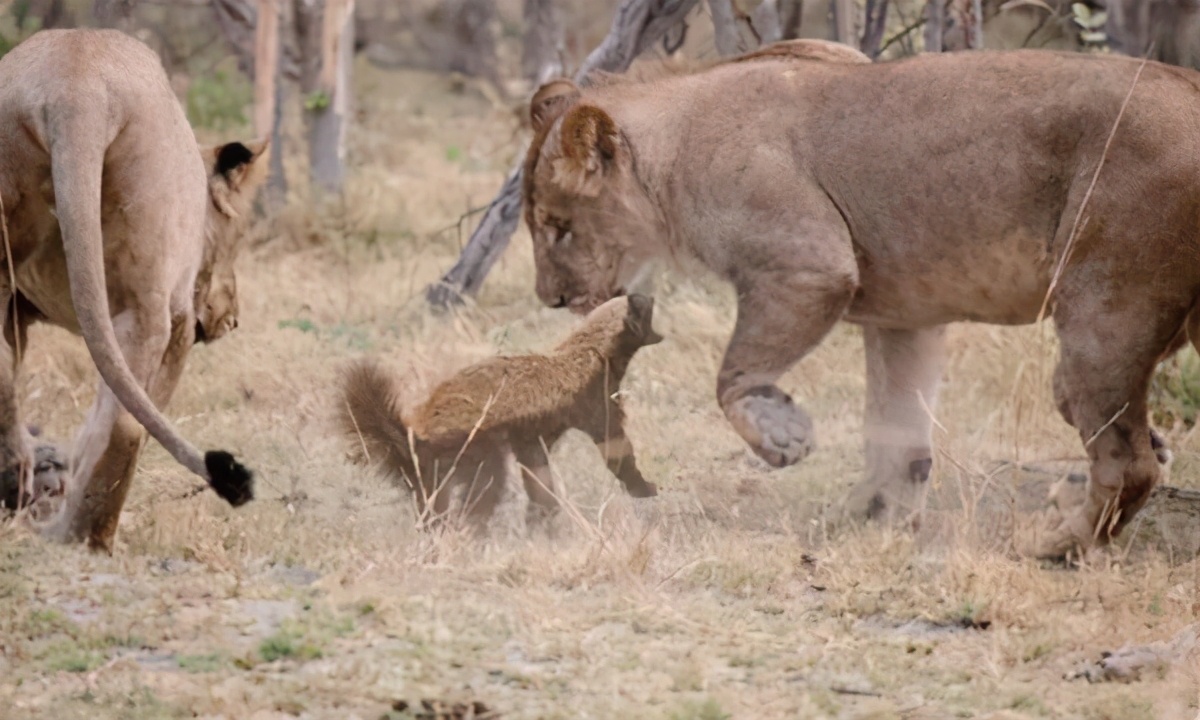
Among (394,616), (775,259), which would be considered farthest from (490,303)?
(394,616)

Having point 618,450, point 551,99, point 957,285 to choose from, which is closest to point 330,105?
point 551,99

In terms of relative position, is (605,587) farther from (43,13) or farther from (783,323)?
(43,13)

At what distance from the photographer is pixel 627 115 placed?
545cm

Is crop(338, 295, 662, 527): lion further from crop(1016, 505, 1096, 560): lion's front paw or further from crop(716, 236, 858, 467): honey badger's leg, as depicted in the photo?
crop(1016, 505, 1096, 560): lion's front paw

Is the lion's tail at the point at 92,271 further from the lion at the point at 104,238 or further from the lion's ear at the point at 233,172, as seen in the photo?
the lion's ear at the point at 233,172

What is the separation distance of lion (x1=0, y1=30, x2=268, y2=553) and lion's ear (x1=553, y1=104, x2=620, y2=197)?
3.89ft

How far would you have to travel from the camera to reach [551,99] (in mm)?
5746

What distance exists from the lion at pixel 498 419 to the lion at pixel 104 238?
2.21ft

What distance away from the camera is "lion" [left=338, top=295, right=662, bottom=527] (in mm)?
5215

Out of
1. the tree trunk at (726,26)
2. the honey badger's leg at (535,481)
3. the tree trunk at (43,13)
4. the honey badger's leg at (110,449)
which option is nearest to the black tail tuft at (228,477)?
the honey badger's leg at (110,449)

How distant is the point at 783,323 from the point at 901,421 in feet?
3.31

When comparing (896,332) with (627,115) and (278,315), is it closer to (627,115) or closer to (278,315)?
(627,115)

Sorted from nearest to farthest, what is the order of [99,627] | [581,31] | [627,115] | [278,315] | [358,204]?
1. [99,627]
2. [627,115]
3. [278,315]
4. [358,204]
5. [581,31]

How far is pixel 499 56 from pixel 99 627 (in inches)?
770
